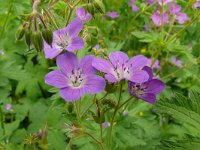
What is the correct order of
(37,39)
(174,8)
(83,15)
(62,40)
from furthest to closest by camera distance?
1. (174,8)
2. (83,15)
3. (62,40)
4. (37,39)

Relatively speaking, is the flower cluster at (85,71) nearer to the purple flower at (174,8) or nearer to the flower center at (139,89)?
the flower center at (139,89)

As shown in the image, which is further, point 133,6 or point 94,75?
point 133,6

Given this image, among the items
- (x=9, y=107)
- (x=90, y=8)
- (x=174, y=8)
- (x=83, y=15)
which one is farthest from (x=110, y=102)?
→ (x=9, y=107)

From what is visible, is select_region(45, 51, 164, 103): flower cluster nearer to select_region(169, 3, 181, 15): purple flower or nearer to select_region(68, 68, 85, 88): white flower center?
select_region(68, 68, 85, 88): white flower center

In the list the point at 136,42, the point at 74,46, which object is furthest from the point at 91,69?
the point at 136,42

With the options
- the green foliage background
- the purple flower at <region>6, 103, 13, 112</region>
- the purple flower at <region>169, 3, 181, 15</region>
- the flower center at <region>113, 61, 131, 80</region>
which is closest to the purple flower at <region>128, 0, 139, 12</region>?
the green foliage background

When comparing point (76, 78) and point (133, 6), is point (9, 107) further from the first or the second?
point (76, 78)

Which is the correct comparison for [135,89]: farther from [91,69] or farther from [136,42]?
[136,42]
